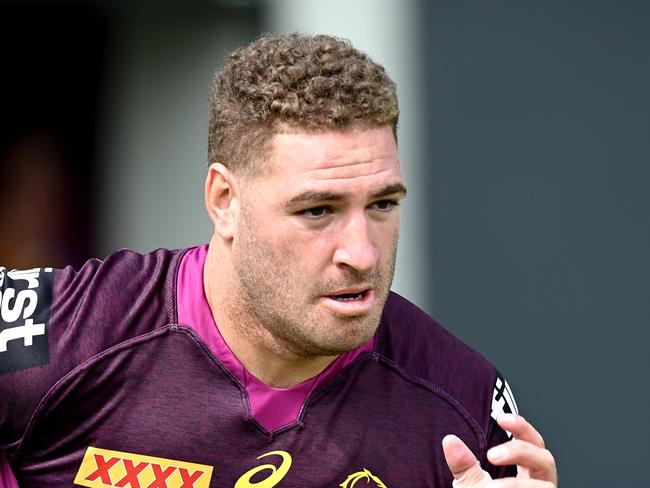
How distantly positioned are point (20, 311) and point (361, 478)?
0.84m

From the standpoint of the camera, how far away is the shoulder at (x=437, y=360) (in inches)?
111

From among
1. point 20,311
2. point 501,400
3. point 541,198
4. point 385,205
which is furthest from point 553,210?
point 20,311

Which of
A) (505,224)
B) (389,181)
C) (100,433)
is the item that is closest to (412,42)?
(505,224)

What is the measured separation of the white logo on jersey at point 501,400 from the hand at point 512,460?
0.33 m

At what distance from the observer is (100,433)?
2688 millimetres

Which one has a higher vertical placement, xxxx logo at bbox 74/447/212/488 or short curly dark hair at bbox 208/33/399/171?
short curly dark hair at bbox 208/33/399/171

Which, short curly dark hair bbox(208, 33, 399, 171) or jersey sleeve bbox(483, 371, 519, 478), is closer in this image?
short curly dark hair bbox(208, 33, 399, 171)

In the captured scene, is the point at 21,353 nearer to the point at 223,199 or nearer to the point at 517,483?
the point at 223,199

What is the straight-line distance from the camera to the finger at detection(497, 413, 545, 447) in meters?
2.43

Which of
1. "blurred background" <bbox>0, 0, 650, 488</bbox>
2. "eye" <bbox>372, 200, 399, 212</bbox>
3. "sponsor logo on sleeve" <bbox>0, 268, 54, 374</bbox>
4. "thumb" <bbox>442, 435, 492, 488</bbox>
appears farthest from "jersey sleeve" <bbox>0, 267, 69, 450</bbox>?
"blurred background" <bbox>0, 0, 650, 488</bbox>

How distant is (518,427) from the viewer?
2.45m

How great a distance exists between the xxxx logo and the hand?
23.5 inches

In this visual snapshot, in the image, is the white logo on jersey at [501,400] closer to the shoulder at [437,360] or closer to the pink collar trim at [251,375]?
the shoulder at [437,360]

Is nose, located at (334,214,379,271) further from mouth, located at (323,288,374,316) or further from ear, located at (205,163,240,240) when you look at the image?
ear, located at (205,163,240,240)
